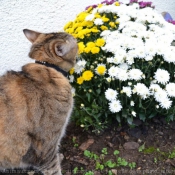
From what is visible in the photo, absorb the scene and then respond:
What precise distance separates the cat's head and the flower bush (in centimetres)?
27

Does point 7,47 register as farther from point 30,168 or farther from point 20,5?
point 30,168

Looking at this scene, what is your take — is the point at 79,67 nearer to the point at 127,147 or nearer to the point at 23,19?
the point at 127,147

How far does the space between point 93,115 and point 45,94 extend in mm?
636

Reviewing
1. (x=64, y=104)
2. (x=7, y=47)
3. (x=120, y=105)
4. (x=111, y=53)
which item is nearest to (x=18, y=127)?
(x=64, y=104)

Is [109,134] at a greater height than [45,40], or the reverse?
[45,40]

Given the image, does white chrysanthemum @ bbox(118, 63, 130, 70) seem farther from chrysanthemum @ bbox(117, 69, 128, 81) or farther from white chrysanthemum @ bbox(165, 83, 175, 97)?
white chrysanthemum @ bbox(165, 83, 175, 97)

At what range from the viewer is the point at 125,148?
2662 millimetres

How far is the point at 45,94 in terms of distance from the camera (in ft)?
7.10

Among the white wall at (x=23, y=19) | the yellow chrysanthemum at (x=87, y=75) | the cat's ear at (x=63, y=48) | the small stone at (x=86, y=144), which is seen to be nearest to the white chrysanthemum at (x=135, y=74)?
the yellow chrysanthemum at (x=87, y=75)

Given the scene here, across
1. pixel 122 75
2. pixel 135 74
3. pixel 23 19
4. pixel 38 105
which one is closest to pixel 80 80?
pixel 122 75

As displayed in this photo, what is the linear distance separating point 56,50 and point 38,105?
17.5 inches

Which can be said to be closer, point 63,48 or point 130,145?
point 63,48

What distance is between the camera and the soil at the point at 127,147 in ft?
8.25

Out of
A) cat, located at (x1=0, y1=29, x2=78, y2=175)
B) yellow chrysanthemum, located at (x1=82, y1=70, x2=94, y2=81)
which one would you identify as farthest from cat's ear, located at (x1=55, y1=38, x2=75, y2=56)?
yellow chrysanthemum, located at (x1=82, y1=70, x2=94, y2=81)
